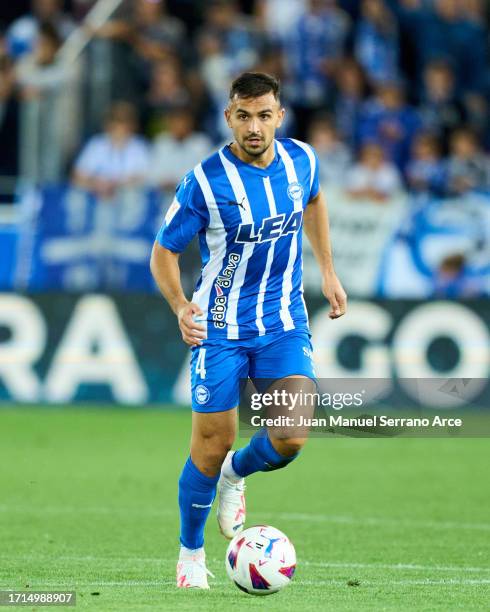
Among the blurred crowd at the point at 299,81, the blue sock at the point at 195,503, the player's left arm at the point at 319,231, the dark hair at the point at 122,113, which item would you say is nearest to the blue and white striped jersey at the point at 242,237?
the player's left arm at the point at 319,231

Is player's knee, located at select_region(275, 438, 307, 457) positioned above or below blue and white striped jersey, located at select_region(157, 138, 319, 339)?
below

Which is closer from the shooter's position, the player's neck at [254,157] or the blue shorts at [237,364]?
the blue shorts at [237,364]

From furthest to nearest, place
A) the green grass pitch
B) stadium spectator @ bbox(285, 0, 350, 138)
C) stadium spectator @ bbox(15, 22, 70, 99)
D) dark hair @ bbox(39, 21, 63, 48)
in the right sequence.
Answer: stadium spectator @ bbox(285, 0, 350, 138) → dark hair @ bbox(39, 21, 63, 48) → stadium spectator @ bbox(15, 22, 70, 99) → the green grass pitch

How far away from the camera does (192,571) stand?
266 inches

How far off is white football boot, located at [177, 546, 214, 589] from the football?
35 centimetres

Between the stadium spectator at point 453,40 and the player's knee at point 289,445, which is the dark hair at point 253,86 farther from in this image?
the stadium spectator at point 453,40

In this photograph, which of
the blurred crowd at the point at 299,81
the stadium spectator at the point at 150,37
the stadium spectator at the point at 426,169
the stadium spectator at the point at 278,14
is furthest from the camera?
the stadium spectator at the point at 278,14

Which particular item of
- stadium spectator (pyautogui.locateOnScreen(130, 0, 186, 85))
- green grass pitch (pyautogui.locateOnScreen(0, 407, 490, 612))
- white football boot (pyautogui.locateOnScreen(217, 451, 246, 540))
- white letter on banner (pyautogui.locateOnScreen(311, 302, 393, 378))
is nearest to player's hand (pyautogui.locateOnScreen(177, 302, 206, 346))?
white football boot (pyautogui.locateOnScreen(217, 451, 246, 540))

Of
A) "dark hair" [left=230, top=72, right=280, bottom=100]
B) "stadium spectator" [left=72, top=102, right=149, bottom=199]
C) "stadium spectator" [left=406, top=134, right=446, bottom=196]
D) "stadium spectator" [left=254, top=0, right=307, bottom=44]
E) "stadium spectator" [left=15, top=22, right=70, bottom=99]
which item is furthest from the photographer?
"stadium spectator" [left=254, top=0, right=307, bottom=44]

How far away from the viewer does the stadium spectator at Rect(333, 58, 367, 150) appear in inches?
664

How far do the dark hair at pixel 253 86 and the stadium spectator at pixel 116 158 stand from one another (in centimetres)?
875

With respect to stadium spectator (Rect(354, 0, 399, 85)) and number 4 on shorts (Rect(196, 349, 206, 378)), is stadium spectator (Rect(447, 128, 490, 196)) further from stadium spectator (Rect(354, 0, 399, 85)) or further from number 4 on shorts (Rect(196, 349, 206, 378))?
number 4 on shorts (Rect(196, 349, 206, 378))

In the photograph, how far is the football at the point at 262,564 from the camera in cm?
630

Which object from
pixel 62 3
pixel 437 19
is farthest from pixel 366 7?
pixel 62 3
